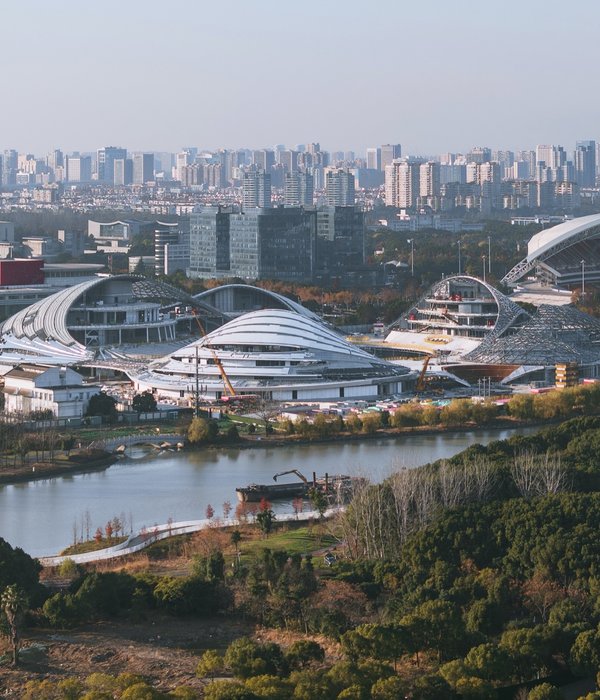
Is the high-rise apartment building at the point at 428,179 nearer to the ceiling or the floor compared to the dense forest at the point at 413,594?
nearer to the ceiling

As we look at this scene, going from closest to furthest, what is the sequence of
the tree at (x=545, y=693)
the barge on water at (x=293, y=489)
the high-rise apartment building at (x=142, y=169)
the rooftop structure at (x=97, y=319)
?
1. the tree at (x=545, y=693)
2. the barge on water at (x=293, y=489)
3. the rooftop structure at (x=97, y=319)
4. the high-rise apartment building at (x=142, y=169)

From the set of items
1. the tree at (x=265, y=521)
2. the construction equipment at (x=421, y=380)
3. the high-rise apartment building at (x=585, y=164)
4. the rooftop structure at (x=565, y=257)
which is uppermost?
the high-rise apartment building at (x=585, y=164)

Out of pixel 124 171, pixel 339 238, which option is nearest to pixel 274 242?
pixel 339 238

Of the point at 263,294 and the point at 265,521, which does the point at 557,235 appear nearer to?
the point at 263,294

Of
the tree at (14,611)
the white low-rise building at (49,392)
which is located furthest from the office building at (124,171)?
the tree at (14,611)

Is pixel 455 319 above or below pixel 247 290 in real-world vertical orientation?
below

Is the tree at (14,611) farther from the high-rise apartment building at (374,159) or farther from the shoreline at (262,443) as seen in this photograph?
the high-rise apartment building at (374,159)

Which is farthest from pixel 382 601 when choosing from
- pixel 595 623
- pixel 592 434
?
pixel 592 434
